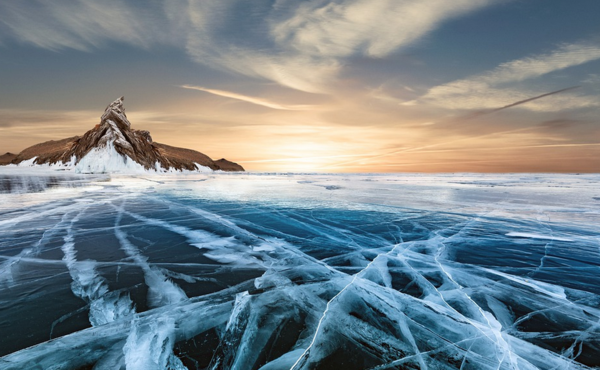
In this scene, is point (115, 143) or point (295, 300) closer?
point (295, 300)

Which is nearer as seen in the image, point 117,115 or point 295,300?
point 295,300

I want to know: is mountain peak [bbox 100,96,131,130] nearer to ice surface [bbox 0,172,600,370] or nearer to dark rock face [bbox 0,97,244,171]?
dark rock face [bbox 0,97,244,171]

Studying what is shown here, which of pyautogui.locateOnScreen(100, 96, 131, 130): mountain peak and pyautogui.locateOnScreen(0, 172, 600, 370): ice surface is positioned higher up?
pyautogui.locateOnScreen(100, 96, 131, 130): mountain peak

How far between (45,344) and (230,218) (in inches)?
243

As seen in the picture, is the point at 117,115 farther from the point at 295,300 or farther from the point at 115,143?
the point at 295,300

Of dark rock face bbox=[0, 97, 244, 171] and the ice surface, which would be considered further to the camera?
dark rock face bbox=[0, 97, 244, 171]

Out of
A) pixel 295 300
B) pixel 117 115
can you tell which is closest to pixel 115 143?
pixel 117 115

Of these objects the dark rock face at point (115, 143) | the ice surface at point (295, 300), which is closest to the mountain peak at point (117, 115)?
the dark rock face at point (115, 143)

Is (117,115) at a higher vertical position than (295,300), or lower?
higher

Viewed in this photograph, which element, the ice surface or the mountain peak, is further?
the mountain peak

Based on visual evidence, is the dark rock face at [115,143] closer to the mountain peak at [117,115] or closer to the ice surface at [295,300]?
the mountain peak at [117,115]

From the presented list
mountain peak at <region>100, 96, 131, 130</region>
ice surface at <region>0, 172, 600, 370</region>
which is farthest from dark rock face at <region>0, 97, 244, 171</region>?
ice surface at <region>0, 172, 600, 370</region>

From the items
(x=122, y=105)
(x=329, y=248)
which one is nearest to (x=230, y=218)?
(x=329, y=248)

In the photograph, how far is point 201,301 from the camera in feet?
10.1
